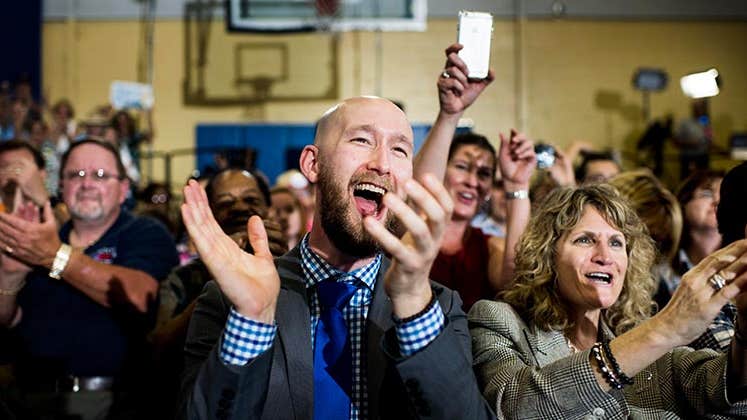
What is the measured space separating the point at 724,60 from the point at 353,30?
472cm

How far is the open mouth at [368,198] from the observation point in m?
1.74

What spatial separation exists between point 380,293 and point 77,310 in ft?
4.84

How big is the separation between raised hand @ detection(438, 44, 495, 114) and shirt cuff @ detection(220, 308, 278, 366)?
1.09m

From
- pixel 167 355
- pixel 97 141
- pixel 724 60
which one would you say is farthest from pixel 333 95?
pixel 167 355

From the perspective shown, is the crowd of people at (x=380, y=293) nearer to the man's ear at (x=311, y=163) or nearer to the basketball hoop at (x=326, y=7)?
the man's ear at (x=311, y=163)

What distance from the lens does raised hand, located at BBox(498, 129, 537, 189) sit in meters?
2.86

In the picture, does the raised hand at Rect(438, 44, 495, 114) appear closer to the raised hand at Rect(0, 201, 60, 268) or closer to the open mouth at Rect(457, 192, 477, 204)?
the open mouth at Rect(457, 192, 477, 204)

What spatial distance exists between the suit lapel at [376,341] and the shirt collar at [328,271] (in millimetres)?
37

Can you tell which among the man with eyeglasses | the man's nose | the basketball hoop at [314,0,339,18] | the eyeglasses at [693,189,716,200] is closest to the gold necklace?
the man's nose

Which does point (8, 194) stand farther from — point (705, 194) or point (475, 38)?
point (705, 194)

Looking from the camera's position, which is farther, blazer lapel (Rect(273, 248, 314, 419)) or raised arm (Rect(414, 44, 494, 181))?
raised arm (Rect(414, 44, 494, 181))

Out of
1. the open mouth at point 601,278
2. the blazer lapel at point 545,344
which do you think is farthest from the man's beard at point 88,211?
the open mouth at point 601,278

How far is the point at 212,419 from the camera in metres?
1.51

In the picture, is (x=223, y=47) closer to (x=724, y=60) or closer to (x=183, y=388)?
(x=724, y=60)
